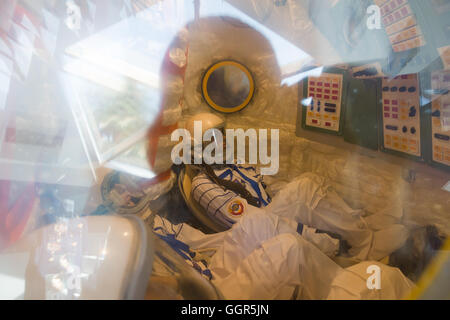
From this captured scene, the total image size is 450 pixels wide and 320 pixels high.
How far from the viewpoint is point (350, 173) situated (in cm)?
164

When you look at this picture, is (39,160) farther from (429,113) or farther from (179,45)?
(429,113)

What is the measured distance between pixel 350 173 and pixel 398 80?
1.90 feet

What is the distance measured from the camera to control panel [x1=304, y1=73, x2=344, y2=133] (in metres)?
1.70

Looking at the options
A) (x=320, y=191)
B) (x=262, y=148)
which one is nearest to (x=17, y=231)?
(x=320, y=191)

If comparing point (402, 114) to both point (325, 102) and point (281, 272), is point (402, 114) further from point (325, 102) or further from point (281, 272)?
point (281, 272)

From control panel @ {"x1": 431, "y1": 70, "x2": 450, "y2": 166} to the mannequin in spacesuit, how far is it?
13.7 inches

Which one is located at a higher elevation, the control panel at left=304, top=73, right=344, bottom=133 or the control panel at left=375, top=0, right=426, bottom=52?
the control panel at left=375, top=0, right=426, bottom=52

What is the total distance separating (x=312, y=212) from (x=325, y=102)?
2.51 ft

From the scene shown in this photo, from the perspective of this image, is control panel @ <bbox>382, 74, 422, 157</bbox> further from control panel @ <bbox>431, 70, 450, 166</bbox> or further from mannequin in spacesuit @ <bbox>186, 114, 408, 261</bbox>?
mannequin in spacesuit @ <bbox>186, 114, 408, 261</bbox>

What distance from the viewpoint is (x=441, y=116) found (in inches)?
45.2
